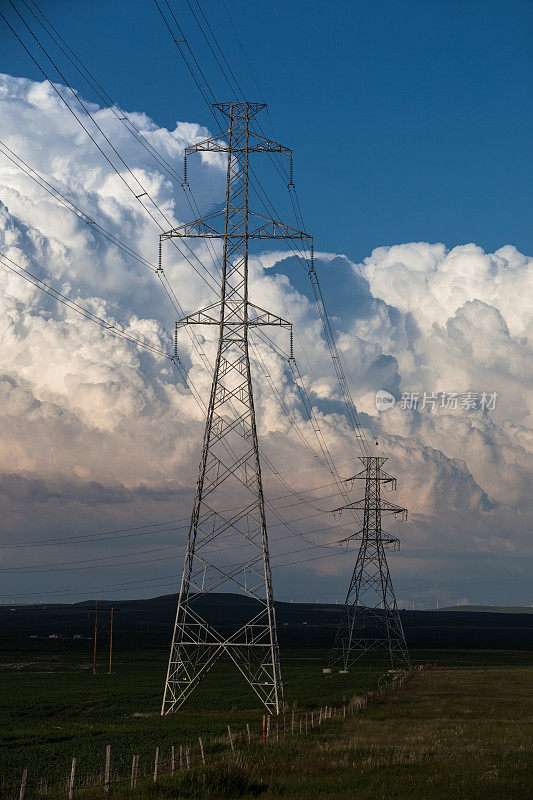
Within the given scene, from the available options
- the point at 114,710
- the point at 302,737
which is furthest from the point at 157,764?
the point at 114,710

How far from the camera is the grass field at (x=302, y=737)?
30.9 m

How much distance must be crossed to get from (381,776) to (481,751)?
315 inches

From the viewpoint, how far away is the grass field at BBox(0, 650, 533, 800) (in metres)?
30.9

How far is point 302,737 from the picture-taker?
146ft

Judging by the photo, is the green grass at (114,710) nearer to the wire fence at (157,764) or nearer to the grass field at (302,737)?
the grass field at (302,737)

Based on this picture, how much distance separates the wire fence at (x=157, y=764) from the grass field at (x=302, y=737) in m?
0.36

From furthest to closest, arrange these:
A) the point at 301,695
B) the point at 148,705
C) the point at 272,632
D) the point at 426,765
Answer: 1. the point at 301,695
2. the point at 148,705
3. the point at 272,632
4. the point at 426,765

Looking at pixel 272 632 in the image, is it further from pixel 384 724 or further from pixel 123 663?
pixel 123 663

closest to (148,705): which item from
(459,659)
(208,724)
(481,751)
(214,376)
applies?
(208,724)

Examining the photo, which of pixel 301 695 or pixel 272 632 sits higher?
pixel 272 632

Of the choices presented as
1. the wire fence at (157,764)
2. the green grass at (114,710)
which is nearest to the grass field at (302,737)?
the green grass at (114,710)

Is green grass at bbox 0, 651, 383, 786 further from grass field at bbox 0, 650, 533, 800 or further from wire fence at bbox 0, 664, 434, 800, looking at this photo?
wire fence at bbox 0, 664, 434, 800

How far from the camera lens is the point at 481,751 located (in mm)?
38844

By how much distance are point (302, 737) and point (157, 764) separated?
13.5 meters
